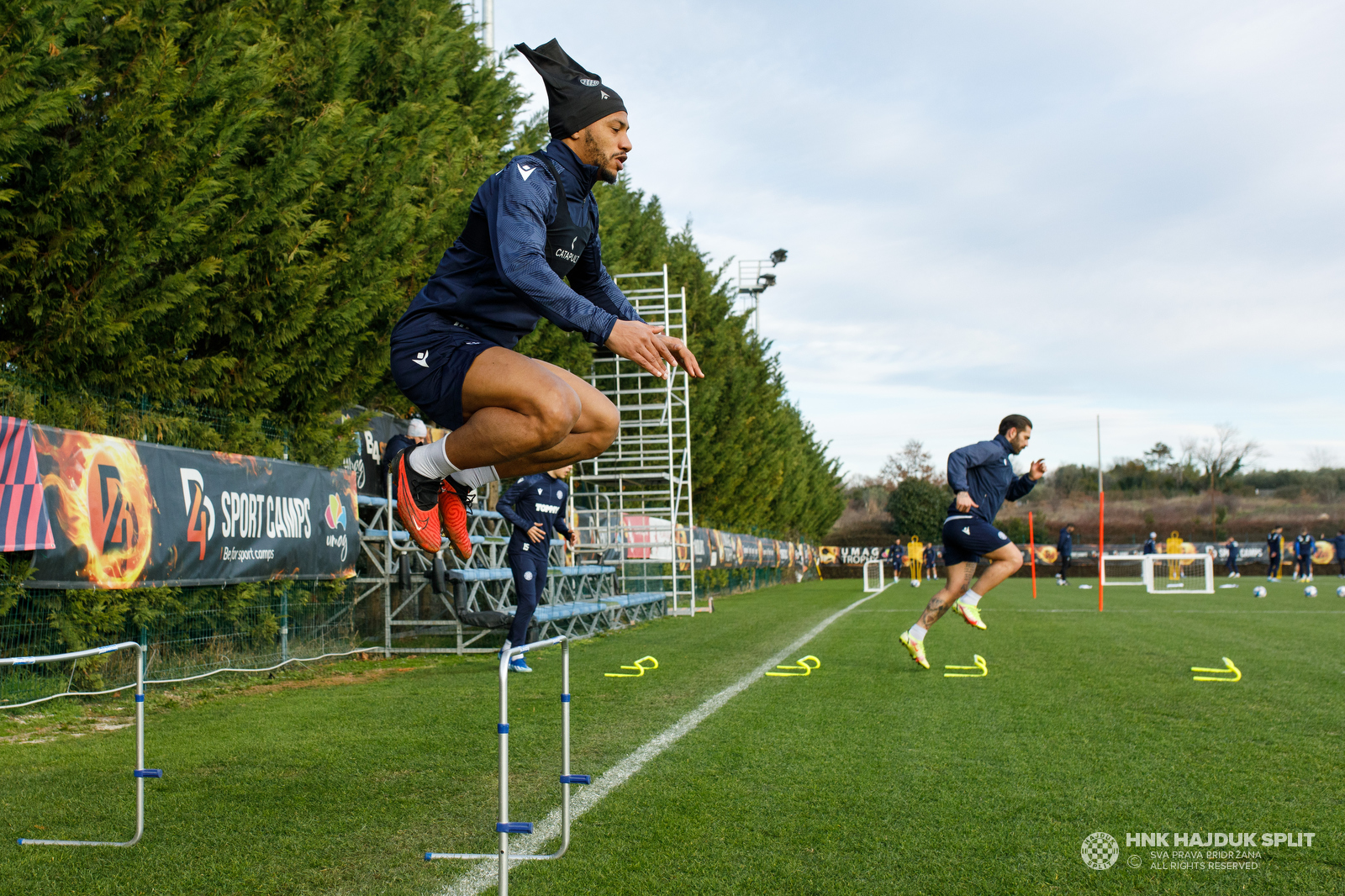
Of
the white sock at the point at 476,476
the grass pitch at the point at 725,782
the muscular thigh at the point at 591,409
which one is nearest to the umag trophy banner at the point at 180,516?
the grass pitch at the point at 725,782

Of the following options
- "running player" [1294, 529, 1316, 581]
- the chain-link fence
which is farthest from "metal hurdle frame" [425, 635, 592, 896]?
"running player" [1294, 529, 1316, 581]

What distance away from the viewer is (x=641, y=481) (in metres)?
23.0

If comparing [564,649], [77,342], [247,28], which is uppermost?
[247,28]

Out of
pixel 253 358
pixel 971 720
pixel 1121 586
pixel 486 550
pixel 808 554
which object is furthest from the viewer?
pixel 808 554

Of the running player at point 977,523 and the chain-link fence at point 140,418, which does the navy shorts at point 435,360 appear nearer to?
the chain-link fence at point 140,418

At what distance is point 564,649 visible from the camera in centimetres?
409

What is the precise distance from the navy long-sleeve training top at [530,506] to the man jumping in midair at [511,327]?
18.4 feet

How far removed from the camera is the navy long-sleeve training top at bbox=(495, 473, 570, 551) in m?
9.52

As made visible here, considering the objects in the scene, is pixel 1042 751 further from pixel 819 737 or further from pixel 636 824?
pixel 636 824

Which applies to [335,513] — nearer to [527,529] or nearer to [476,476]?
[527,529]

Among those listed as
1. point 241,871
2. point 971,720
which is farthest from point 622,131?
point 971,720

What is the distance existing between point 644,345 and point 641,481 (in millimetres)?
19979

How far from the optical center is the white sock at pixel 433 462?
3.78 m

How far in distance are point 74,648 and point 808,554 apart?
47854mm
